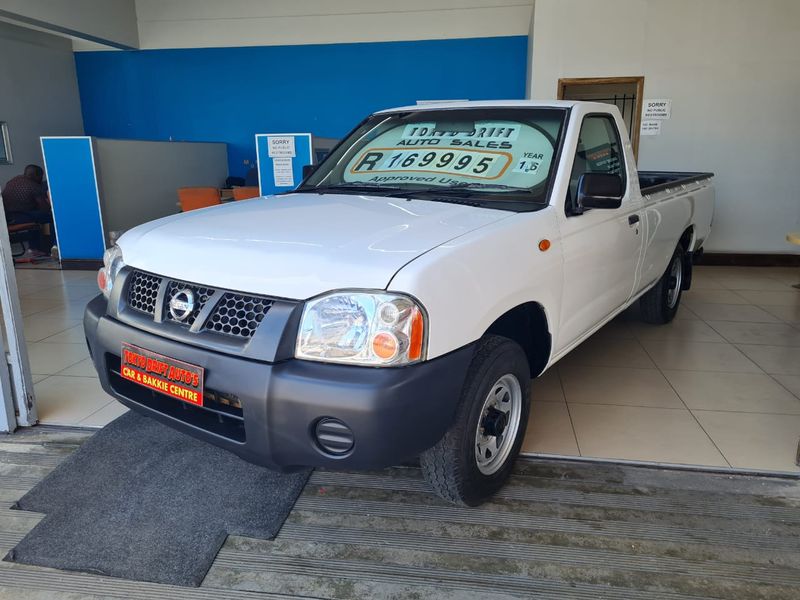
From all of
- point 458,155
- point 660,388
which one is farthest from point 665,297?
point 458,155

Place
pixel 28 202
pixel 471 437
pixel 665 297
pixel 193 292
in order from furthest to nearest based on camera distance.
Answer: pixel 28 202 → pixel 665 297 → pixel 471 437 → pixel 193 292

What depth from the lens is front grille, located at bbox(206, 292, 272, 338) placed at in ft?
6.28

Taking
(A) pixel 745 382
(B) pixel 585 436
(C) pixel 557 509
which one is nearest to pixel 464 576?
(C) pixel 557 509

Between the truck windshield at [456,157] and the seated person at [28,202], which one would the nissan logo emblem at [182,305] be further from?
the seated person at [28,202]

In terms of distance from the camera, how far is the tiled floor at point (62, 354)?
10.8 feet

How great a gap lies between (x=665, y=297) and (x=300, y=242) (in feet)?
12.1

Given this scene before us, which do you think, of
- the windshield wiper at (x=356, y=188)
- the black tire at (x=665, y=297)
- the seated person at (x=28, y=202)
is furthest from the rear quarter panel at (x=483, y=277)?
the seated person at (x=28, y=202)

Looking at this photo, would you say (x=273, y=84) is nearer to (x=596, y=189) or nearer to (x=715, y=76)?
(x=715, y=76)

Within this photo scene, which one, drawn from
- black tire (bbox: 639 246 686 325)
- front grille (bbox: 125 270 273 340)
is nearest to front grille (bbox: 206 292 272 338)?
front grille (bbox: 125 270 273 340)

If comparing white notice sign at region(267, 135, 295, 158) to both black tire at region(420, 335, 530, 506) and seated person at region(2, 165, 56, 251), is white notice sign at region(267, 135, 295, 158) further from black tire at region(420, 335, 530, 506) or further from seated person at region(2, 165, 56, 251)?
black tire at region(420, 335, 530, 506)

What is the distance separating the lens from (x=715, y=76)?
6934mm

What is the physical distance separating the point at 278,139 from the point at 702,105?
490 cm

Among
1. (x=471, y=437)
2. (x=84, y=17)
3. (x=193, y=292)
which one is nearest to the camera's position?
(x=193, y=292)

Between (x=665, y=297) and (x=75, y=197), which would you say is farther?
(x=75, y=197)
